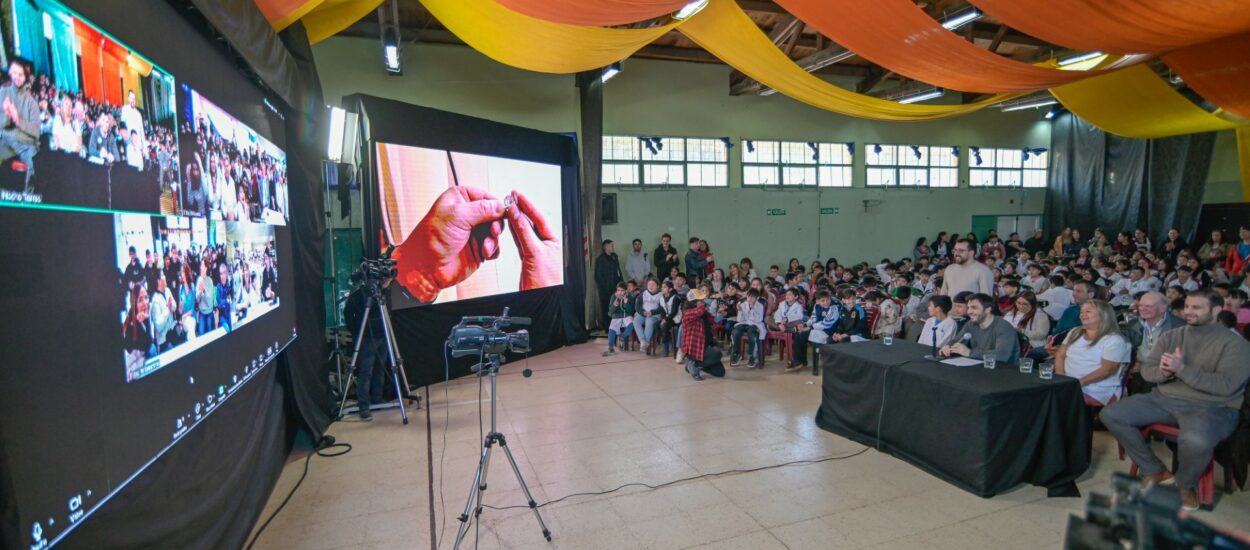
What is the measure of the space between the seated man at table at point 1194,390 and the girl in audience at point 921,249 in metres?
10.2

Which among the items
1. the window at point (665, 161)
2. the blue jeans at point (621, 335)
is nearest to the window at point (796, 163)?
the window at point (665, 161)

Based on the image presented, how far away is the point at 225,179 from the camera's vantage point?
111 inches

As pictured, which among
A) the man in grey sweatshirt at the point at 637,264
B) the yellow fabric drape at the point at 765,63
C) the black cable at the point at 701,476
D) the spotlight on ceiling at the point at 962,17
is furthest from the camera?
the man in grey sweatshirt at the point at 637,264

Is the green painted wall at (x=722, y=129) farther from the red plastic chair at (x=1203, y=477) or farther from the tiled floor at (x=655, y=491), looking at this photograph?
the red plastic chair at (x=1203, y=477)

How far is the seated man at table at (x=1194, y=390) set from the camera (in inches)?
122

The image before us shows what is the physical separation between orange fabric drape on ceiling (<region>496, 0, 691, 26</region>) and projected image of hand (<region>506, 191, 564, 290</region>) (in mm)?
3367

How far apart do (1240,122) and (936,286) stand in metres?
6.66

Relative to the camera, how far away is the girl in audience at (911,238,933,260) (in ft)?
42.7

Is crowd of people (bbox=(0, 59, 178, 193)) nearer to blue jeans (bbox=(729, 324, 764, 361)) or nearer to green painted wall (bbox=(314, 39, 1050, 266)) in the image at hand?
blue jeans (bbox=(729, 324, 764, 361))

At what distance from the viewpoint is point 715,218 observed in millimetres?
11594

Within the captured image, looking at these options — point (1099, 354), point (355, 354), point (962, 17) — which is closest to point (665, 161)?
point (962, 17)

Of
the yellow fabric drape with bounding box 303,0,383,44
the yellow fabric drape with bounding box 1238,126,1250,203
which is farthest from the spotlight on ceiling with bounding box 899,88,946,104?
the yellow fabric drape with bounding box 303,0,383,44

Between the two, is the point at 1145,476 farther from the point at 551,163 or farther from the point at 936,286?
the point at 551,163

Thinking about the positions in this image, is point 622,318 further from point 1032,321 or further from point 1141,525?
point 1141,525
